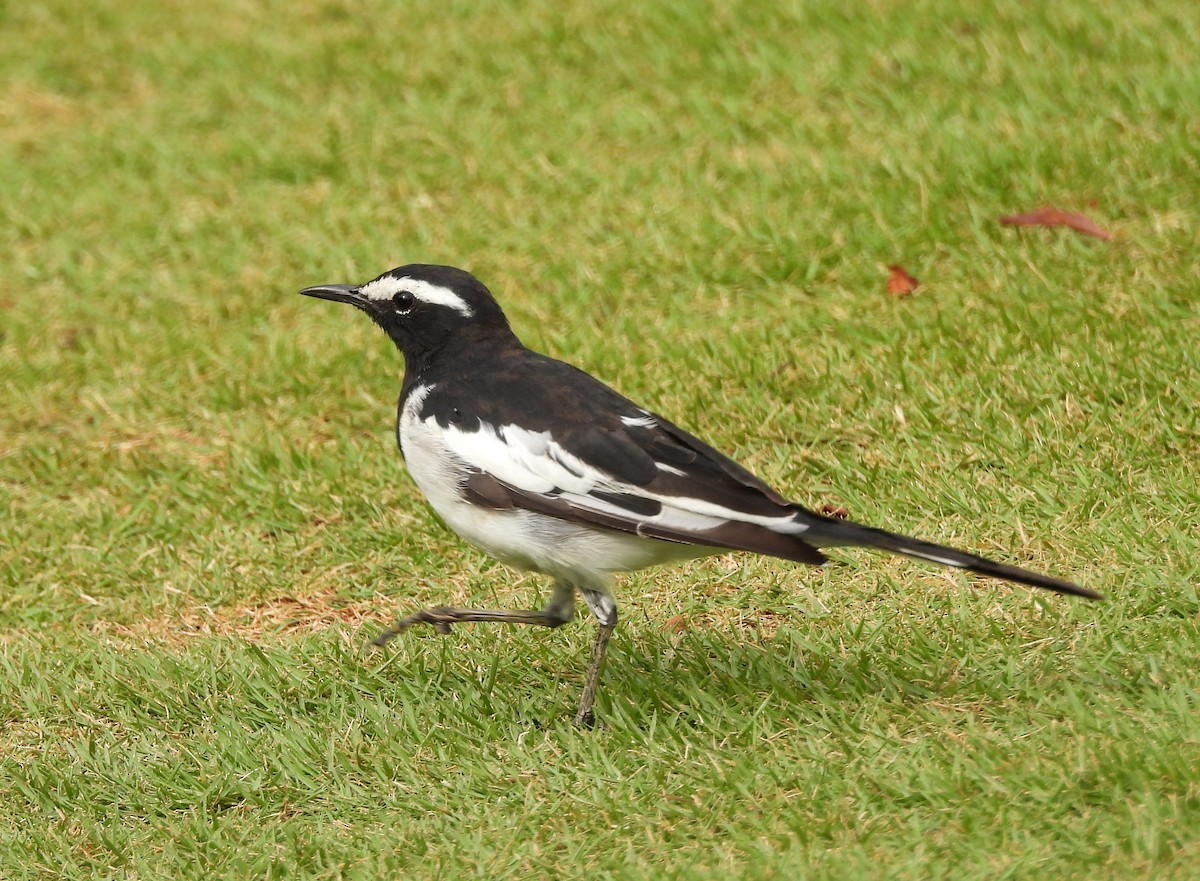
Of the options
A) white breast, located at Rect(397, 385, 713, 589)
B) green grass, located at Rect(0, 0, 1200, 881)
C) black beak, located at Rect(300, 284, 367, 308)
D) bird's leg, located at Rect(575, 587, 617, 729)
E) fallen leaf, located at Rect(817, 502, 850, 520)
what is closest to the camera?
green grass, located at Rect(0, 0, 1200, 881)

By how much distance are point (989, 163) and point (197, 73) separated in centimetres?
556

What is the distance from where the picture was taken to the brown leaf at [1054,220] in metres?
7.88

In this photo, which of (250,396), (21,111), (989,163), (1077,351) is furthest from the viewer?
(21,111)

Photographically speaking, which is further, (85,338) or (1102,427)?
(85,338)

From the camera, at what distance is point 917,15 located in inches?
395

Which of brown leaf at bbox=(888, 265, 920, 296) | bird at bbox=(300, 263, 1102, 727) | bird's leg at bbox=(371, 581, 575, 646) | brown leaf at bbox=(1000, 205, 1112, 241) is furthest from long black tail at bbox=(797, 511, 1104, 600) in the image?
brown leaf at bbox=(1000, 205, 1112, 241)

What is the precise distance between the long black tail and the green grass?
0.46 metres

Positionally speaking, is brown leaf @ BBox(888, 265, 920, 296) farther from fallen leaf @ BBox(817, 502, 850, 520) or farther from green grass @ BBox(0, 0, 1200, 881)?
fallen leaf @ BBox(817, 502, 850, 520)

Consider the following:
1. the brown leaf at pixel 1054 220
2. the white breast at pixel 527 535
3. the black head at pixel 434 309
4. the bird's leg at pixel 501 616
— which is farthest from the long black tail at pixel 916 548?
the brown leaf at pixel 1054 220

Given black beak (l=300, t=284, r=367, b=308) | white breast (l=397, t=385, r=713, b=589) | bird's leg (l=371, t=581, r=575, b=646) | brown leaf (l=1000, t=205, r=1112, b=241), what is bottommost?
bird's leg (l=371, t=581, r=575, b=646)

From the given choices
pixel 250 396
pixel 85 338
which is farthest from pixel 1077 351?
pixel 85 338

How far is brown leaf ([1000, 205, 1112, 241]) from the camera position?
7875 millimetres

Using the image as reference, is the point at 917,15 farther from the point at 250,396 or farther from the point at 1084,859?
the point at 1084,859

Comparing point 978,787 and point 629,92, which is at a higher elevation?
point 629,92
